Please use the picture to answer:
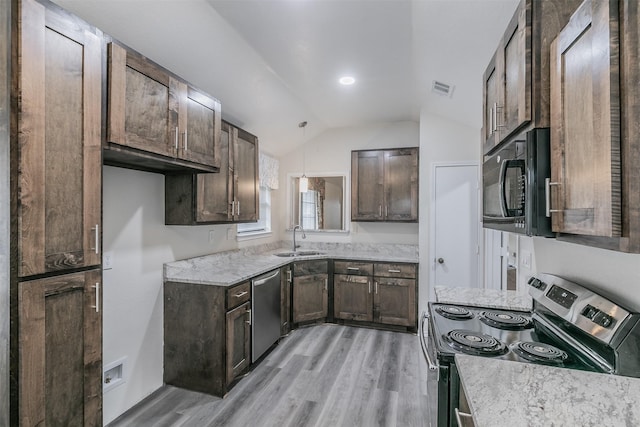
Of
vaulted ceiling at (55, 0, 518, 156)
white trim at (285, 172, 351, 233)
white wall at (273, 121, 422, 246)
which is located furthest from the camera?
white trim at (285, 172, 351, 233)

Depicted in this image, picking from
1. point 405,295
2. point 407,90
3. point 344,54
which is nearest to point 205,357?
point 405,295

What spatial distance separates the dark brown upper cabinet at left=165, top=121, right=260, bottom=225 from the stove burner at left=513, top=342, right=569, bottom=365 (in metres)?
2.29

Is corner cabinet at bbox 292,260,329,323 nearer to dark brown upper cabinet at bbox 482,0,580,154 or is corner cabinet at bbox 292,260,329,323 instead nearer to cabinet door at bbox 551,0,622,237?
dark brown upper cabinet at bbox 482,0,580,154

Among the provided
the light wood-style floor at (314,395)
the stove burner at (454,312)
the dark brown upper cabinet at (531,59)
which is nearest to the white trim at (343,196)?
the light wood-style floor at (314,395)

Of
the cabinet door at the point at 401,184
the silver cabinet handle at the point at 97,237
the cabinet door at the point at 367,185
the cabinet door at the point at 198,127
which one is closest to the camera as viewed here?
the silver cabinet handle at the point at 97,237

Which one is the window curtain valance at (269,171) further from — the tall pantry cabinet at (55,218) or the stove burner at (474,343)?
the stove burner at (474,343)

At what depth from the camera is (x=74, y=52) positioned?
4.44 ft

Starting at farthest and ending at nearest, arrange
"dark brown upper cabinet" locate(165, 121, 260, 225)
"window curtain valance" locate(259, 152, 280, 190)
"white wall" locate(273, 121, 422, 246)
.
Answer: "white wall" locate(273, 121, 422, 246) < "window curtain valance" locate(259, 152, 280, 190) < "dark brown upper cabinet" locate(165, 121, 260, 225)

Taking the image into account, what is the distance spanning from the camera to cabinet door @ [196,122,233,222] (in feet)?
8.51

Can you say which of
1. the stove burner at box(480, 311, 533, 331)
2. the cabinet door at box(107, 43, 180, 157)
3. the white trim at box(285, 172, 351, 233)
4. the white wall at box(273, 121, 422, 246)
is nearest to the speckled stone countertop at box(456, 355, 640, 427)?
the stove burner at box(480, 311, 533, 331)

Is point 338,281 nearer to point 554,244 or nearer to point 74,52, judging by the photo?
point 554,244

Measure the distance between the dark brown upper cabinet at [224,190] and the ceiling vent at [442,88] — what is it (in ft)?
6.33

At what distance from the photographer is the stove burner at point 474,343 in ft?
4.15

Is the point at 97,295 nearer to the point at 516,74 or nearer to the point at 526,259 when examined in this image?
the point at 516,74
